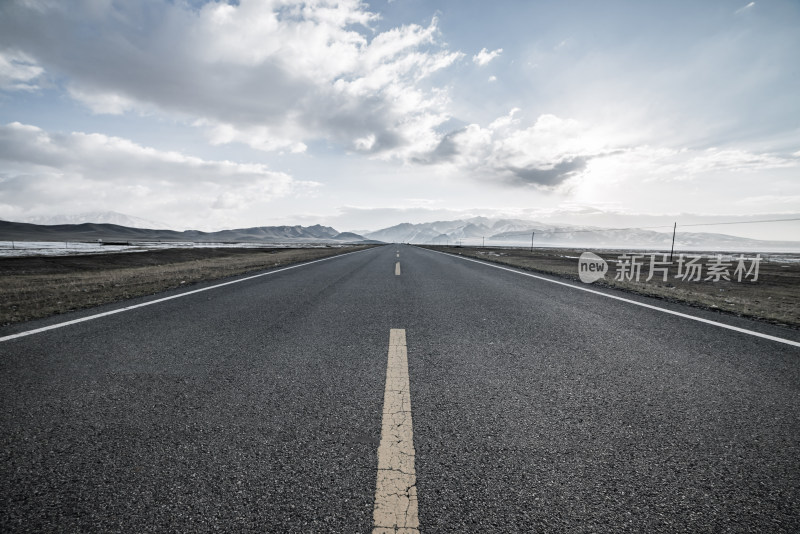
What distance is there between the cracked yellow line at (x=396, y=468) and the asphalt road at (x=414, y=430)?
47mm

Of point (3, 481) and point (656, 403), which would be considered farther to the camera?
point (656, 403)

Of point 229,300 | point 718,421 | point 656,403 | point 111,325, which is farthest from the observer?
point 229,300

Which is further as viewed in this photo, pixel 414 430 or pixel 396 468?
pixel 414 430

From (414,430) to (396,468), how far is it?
0.36 metres

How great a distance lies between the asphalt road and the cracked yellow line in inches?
1.8

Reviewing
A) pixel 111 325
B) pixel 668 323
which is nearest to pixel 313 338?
pixel 111 325

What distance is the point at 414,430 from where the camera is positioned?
2066 millimetres

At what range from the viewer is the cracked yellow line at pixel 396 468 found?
1.40m

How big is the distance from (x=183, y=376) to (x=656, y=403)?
390 centimetres

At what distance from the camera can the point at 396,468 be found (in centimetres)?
172

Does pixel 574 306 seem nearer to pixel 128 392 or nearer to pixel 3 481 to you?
pixel 128 392

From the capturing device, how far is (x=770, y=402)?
2.48 metres

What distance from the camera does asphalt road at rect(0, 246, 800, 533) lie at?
4.81 feet

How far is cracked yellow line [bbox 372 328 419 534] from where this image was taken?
140 centimetres
